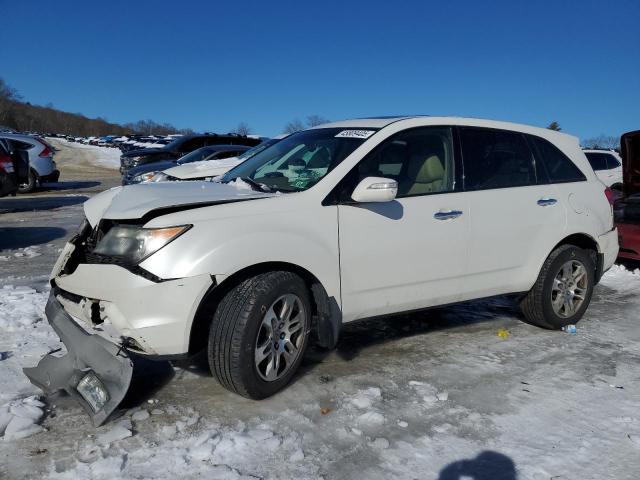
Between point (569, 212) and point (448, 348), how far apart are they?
161 centimetres

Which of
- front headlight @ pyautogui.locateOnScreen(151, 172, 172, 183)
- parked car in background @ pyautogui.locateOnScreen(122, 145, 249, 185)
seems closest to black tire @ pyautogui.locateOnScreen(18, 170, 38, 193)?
parked car in background @ pyautogui.locateOnScreen(122, 145, 249, 185)

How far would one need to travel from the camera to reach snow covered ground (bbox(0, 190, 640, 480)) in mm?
2785

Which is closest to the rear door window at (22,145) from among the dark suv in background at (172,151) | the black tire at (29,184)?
the black tire at (29,184)

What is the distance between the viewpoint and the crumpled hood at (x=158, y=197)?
328cm

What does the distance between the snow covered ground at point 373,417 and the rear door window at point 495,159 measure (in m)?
1.31

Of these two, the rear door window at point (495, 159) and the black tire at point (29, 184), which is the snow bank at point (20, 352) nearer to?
the rear door window at point (495, 159)

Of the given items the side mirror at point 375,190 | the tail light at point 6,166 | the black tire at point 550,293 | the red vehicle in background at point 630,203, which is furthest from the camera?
the tail light at point 6,166

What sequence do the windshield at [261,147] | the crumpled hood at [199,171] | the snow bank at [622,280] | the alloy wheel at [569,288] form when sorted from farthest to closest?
the crumpled hood at [199,171], the snow bank at [622,280], the windshield at [261,147], the alloy wheel at [569,288]

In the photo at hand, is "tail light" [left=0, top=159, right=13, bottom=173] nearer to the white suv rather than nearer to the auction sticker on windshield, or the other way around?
the white suv

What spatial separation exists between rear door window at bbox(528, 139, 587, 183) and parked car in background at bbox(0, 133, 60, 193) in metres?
15.6

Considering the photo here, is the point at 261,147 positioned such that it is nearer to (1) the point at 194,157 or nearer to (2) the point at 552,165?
(2) the point at 552,165

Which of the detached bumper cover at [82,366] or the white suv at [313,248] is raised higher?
the white suv at [313,248]

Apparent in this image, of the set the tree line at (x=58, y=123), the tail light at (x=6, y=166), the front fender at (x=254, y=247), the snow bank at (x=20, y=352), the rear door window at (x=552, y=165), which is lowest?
the snow bank at (x=20, y=352)

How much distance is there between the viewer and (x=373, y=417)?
10.7 ft
